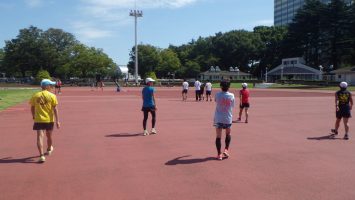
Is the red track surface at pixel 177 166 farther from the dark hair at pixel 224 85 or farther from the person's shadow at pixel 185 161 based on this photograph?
the dark hair at pixel 224 85

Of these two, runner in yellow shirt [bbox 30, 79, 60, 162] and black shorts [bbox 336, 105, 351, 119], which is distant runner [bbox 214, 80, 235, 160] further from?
black shorts [bbox 336, 105, 351, 119]

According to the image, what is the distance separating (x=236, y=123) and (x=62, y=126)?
6.22 metres

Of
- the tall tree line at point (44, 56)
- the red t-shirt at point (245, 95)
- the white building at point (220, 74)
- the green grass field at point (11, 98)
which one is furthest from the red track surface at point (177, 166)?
the white building at point (220, 74)

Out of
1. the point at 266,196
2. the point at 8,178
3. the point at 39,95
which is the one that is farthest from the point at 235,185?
the point at 39,95

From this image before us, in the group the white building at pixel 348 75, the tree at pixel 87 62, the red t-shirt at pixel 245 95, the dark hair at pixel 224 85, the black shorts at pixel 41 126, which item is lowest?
the black shorts at pixel 41 126

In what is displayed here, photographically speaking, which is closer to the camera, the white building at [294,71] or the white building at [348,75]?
the white building at [348,75]

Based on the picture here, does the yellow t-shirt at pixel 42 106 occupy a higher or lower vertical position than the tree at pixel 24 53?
lower

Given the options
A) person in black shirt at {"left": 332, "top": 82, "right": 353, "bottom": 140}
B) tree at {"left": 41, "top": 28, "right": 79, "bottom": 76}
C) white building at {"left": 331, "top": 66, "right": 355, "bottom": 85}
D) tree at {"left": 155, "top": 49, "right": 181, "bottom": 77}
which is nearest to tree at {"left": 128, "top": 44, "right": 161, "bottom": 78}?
tree at {"left": 155, "top": 49, "right": 181, "bottom": 77}

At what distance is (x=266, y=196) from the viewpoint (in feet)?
18.7

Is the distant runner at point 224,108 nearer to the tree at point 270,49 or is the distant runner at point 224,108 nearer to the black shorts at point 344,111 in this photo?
the black shorts at point 344,111

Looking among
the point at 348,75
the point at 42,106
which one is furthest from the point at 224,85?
the point at 348,75

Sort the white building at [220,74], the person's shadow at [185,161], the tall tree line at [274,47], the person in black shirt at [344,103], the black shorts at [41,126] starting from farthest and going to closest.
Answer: the white building at [220,74] → the tall tree line at [274,47] → the person in black shirt at [344,103] → the black shorts at [41,126] → the person's shadow at [185,161]

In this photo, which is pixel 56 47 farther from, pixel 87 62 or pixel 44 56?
pixel 87 62

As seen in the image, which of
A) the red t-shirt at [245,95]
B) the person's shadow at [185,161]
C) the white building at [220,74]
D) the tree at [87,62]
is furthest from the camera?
the white building at [220,74]
